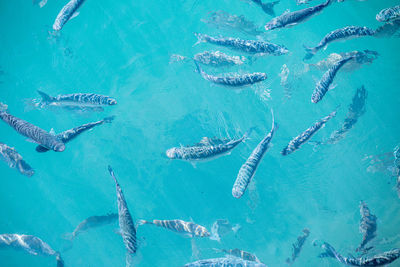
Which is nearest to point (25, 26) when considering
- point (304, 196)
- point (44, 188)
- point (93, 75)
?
point (93, 75)

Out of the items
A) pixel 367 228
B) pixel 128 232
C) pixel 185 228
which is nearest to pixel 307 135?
pixel 367 228

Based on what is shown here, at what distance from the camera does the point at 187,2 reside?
1595cm

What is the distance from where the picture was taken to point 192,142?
10562 mm

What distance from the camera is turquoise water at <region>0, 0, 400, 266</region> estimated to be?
1138 centimetres

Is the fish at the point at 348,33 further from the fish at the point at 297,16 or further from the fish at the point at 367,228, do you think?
the fish at the point at 367,228

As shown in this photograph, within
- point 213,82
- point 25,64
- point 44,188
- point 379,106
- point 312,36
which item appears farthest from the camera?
point 25,64

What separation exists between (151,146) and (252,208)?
6459 mm

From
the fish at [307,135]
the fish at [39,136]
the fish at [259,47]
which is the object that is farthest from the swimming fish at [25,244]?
the fish at [259,47]

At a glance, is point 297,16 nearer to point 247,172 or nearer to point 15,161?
point 247,172

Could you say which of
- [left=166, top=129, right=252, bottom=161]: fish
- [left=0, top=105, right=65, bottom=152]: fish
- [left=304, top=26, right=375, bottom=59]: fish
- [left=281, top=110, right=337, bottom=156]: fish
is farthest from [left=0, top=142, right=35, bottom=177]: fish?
[left=304, top=26, right=375, bottom=59]: fish

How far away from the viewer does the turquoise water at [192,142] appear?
1138 centimetres

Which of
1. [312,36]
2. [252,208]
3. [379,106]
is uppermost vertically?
[312,36]

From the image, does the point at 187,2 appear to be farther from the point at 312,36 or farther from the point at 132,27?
the point at 312,36

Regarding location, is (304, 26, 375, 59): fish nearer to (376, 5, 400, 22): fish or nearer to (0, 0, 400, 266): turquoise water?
(376, 5, 400, 22): fish
